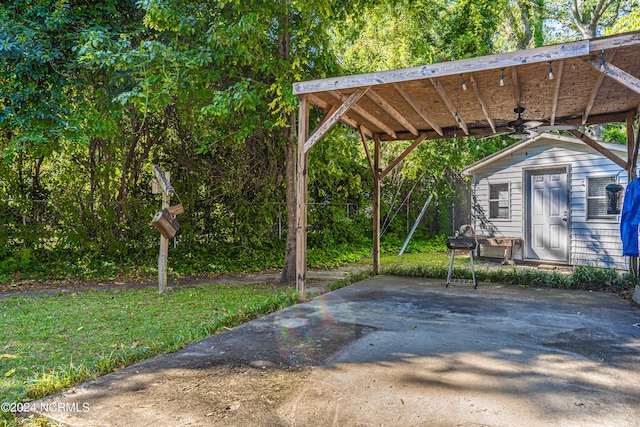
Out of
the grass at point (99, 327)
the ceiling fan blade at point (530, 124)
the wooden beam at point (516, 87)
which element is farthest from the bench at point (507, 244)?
the grass at point (99, 327)

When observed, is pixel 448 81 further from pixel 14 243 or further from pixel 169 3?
pixel 14 243

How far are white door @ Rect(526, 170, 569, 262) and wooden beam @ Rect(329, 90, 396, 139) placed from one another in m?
3.91

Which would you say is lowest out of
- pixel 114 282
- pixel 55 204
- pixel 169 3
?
pixel 114 282

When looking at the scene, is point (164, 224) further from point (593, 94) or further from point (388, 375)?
point (593, 94)

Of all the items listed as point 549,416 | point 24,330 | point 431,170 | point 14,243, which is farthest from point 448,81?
point 14,243

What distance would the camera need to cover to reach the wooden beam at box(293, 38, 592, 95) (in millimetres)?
3643

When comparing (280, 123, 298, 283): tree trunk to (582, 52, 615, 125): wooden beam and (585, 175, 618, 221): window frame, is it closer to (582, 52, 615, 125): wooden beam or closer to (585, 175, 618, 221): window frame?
(582, 52, 615, 125): wooden beam

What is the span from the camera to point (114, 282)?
664cm

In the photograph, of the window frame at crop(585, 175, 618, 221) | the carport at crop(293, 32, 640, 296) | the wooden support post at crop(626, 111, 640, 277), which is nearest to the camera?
the carport at crop(293, 32, 640, 296)

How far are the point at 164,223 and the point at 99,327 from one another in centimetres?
171

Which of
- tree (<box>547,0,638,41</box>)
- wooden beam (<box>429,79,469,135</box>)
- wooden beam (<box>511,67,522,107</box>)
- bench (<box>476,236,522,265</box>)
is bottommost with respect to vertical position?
bench (<box>476,236,522,265</box>)

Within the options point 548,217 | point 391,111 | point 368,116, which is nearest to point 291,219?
point 368,116

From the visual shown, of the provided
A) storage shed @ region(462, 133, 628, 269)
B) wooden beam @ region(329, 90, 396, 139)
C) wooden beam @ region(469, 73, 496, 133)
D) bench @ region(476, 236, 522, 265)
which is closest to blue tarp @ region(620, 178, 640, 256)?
wooden beam @ region(469, 73, 496, 133)

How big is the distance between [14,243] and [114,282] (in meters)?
2.14
